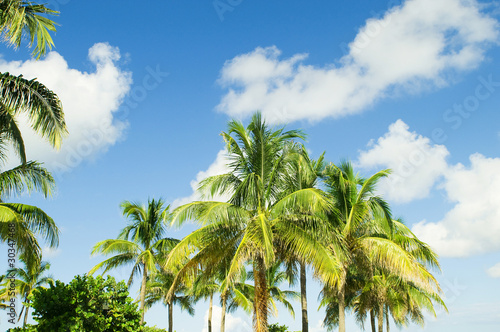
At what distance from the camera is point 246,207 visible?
49.7ft

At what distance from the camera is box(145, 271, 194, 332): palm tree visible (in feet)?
110

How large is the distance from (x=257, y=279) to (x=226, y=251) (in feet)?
4.65

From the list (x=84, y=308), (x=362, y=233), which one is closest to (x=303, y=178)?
(x=362, y=233)

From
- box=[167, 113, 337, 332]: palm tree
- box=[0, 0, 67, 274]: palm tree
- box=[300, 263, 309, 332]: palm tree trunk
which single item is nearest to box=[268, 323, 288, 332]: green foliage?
box=[300, 263, 309, 332]: palm tree trunk

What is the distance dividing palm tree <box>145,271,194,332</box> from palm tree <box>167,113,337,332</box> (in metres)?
18.2

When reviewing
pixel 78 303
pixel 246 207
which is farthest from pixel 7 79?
pixel 246 207

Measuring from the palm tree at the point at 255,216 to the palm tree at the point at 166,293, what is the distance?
18182 millimetres

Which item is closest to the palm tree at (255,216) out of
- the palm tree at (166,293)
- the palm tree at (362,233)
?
the palm tree at (362,233)

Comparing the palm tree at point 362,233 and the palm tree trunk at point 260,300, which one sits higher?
the palm tree at point 362,233

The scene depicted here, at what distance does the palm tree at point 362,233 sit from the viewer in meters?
14.5

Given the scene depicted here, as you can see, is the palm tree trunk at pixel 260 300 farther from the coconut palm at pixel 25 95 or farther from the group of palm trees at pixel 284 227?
the coconut palm at pixel 25 95

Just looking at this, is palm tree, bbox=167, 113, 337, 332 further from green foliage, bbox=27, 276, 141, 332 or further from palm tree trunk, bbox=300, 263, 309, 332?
palm tree trunk, bbox=300, 263, 309, 332

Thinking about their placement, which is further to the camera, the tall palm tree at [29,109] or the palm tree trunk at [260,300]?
the palm tree trunk at [260,300]

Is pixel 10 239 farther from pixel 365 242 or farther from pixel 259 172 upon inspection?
pixel 365 242
